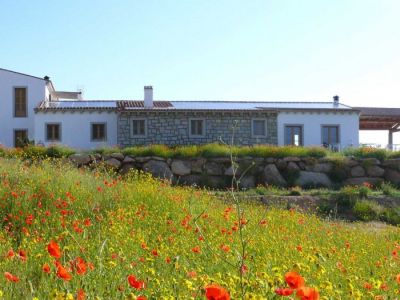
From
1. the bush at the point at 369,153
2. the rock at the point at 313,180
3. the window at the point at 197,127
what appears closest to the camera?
the rock at the point at 313,180

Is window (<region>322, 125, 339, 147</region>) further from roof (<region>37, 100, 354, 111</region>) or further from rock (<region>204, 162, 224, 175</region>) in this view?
rock (<region>204, 162, 224, 175</region>)

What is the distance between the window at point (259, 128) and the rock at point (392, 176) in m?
9.56

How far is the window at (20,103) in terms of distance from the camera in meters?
30.9

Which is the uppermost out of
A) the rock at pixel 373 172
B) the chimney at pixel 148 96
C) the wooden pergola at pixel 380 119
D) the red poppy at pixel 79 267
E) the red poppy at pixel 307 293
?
the chimney at pixel 148 96

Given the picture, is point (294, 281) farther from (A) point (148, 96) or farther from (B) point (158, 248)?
(A) point (148, 96)

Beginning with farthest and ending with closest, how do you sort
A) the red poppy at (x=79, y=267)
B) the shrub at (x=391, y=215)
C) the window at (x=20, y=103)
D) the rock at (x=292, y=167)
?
1. the window at (x=20, y=103)
2. the rock at (x=292, y=167)
3. the shrub at (x=391, y=215)
4. the red poppy at (x=79, y=267)

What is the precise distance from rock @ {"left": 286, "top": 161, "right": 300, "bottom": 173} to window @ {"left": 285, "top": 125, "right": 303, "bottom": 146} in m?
9.54

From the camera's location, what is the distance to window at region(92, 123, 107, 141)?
29250mm

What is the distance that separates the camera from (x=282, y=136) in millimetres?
29891

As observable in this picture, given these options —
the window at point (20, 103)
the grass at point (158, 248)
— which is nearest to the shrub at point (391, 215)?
the grass at point (158, 248)

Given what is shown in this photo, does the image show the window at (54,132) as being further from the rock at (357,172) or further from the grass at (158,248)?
the grass at (158,248)

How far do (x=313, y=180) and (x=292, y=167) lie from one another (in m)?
0.99

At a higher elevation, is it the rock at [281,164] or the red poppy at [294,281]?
the red poppy at [294,281]

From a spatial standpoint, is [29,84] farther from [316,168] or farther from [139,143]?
[316,168]
